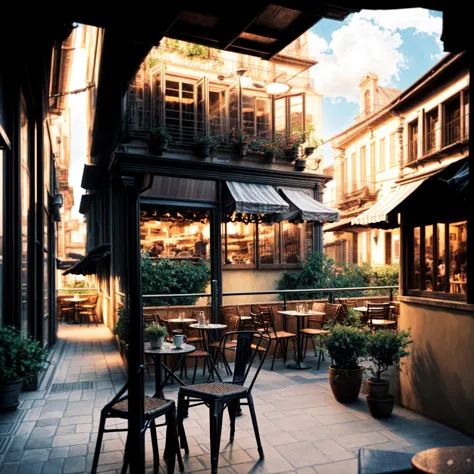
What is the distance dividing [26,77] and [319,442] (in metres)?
6.63

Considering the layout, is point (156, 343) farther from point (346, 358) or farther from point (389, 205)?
point (389, 205)

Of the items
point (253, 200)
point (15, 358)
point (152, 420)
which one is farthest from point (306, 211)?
point (152, 420)

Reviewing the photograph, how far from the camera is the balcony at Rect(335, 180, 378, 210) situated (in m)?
23.3

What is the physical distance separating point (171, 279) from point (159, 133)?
11.7ft

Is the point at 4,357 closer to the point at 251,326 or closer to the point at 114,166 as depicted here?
the point at 251,326

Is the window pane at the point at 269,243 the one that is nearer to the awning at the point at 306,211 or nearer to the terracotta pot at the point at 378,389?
the awning at the point at 306,211

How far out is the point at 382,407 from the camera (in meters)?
5.59

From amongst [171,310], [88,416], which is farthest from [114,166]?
[88,416]

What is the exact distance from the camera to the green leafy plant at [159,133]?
11.2 metres

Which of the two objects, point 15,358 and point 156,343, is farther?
point 15,358

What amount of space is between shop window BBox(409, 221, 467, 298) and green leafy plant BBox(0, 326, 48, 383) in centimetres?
508

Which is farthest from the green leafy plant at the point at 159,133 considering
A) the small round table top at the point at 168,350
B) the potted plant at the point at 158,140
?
the small round table top at the point at 168,350

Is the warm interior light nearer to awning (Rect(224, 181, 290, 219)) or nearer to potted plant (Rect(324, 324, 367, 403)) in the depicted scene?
awning (Rect(224, 181, 290, 219))

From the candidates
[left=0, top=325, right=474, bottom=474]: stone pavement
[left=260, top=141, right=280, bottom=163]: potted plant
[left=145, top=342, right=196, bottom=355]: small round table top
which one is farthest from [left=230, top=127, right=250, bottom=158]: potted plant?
[left=145, top=342, right=196, bottom=355]: small round table top
